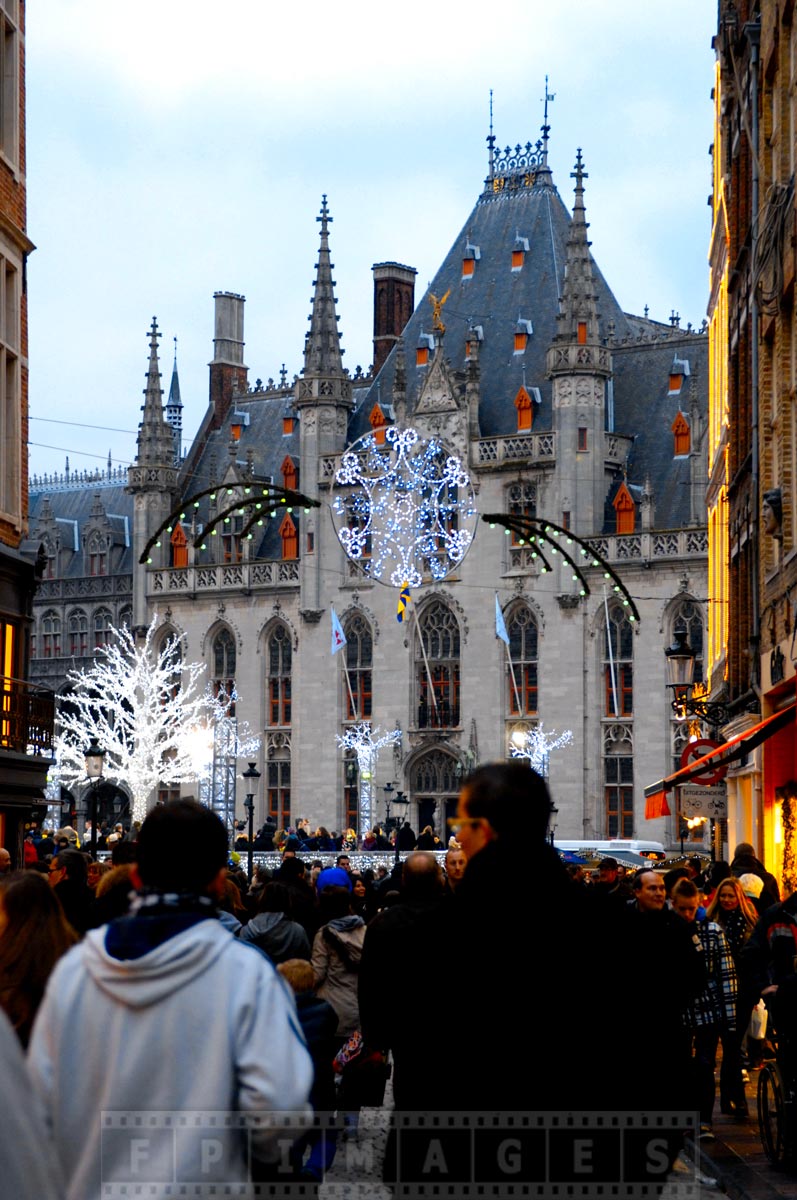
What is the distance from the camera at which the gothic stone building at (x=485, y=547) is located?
187 feet

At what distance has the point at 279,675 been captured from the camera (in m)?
64.5

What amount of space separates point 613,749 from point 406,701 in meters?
7.16

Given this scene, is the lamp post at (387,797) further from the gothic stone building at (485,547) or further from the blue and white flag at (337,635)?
the blue and white flag at (337,635)

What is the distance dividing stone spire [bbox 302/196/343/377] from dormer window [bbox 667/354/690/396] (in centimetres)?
1077

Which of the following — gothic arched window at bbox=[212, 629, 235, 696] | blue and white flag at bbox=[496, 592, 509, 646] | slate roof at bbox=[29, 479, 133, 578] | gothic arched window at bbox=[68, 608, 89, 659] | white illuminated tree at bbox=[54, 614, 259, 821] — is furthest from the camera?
slate roof at bbox=[29, 479, 133, 578]

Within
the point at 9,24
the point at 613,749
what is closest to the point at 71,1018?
the point at 9,24

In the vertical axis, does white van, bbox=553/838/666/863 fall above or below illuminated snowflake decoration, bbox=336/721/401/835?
below

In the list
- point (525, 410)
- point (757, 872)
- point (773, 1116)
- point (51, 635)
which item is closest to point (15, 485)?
point (757, 872)

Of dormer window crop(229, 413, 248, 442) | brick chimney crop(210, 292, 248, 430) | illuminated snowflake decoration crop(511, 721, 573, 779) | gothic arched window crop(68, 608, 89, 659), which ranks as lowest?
illuminated snowflake decoration crop(511, 721, 573, 779)

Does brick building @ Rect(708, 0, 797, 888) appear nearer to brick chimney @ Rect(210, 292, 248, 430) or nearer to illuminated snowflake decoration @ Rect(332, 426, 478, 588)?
illuminated snowflake decoration @ Rect(332, 426, 478, 588)

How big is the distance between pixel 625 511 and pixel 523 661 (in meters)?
5.17

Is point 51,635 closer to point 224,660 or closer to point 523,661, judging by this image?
point 224,660

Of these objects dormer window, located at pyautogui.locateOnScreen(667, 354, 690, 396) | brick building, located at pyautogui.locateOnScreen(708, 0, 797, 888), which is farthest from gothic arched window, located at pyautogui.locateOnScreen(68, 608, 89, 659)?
brick building, located at pyautogui.locateOnScreen(708, 0, 797, 888)

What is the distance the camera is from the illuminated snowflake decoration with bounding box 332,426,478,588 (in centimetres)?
6094
